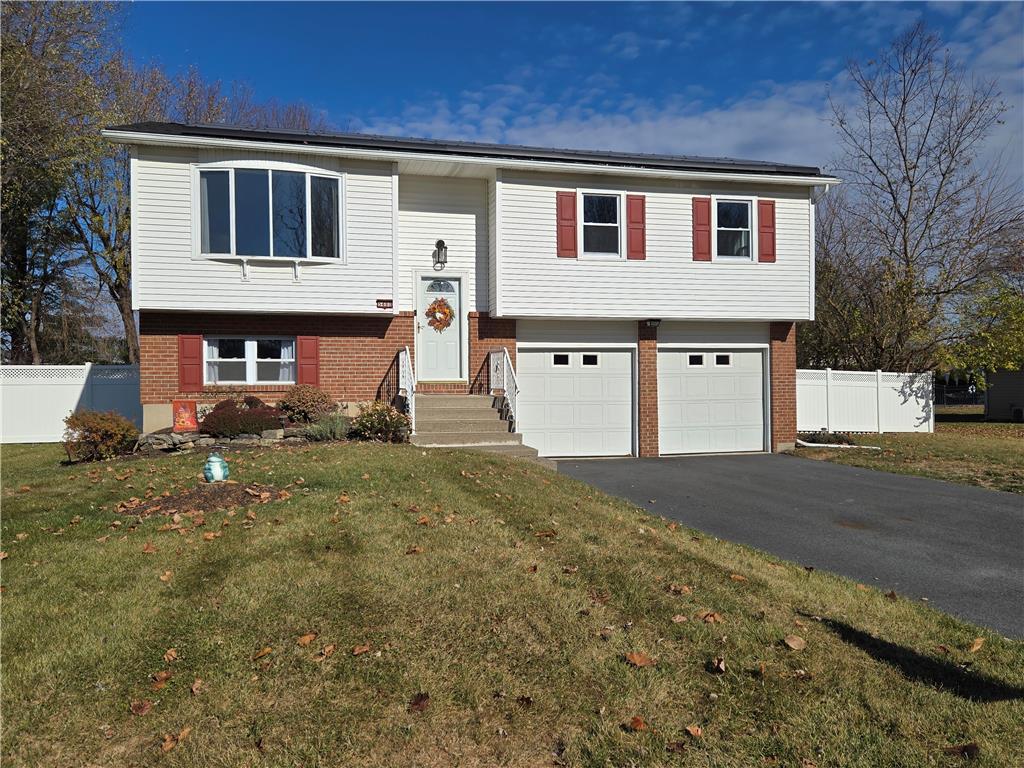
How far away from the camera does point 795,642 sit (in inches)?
163

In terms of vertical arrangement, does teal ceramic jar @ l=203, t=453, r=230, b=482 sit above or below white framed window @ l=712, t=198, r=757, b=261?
below

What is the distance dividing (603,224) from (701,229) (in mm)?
2113

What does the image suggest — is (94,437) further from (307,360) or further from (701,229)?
(701,229)

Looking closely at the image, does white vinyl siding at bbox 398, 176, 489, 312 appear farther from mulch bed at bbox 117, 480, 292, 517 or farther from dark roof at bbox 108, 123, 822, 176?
mulch bed at bbox 117, 480, 292, 517

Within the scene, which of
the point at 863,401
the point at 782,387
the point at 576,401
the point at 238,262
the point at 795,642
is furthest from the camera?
the point at 863,401

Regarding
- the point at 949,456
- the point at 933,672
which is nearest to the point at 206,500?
the point at 933,672

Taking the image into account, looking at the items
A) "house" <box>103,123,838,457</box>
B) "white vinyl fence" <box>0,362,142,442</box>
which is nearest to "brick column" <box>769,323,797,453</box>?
"house" <box>103,123,838,457</box>

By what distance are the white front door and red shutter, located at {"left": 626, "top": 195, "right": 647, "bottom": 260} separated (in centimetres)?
359

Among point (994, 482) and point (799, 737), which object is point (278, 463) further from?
point (994, 482)

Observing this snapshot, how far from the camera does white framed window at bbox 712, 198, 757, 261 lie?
15.0m

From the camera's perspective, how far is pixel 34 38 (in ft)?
59.4

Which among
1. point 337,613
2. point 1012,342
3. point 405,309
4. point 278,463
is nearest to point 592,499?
point 278,463

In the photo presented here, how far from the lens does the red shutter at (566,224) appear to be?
14.1 m

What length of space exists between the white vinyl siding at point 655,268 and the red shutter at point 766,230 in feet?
0.50
